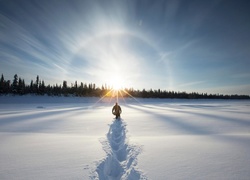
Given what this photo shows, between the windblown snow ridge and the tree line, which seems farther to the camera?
the tree line

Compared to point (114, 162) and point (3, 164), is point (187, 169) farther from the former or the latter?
point (3, 164)

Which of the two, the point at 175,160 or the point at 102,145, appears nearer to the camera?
the point at 175,160

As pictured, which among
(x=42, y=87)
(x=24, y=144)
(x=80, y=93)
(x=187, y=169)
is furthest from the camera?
(x=80, y=93)

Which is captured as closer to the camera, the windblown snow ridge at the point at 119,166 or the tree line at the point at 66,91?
the windblown snow ridge at the point at 119,166

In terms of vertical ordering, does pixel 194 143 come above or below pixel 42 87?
below

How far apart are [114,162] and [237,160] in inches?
140

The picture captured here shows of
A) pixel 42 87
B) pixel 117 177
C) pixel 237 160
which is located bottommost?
pixel 117 177

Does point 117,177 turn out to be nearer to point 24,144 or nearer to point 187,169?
point 187,169

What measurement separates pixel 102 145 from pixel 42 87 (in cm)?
8628

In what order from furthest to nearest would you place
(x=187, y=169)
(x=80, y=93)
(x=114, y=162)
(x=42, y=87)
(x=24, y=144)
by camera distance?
(x=80, y=93)
(x=42, y=87)
(x=24, y=144)
(x=114, y=162)
(x=187, y=169)

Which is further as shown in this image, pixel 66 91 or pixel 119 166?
pixel 66 91

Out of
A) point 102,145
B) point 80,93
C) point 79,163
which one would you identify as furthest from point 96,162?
point 80,93

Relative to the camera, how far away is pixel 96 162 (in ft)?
15.7

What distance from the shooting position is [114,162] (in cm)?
510
